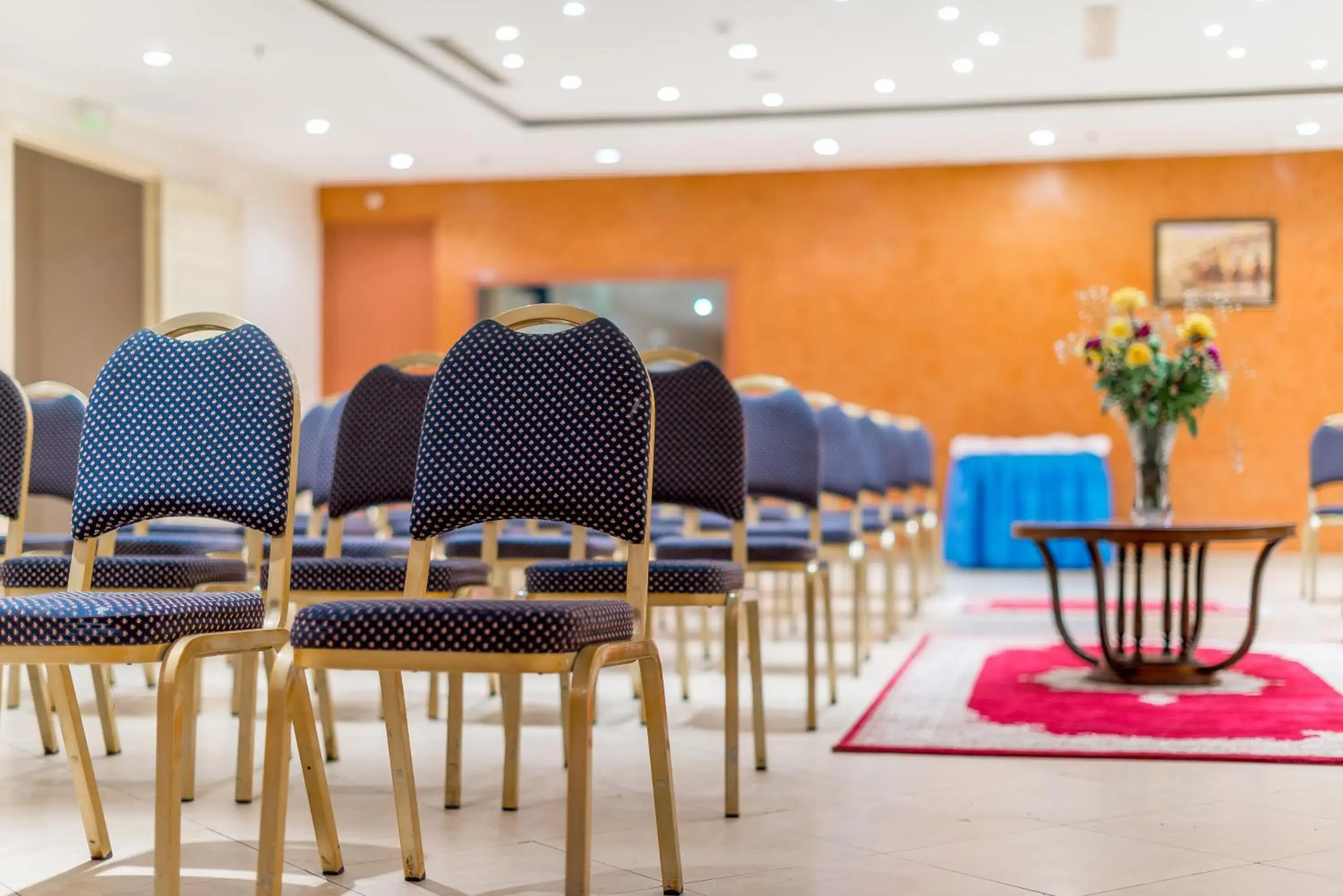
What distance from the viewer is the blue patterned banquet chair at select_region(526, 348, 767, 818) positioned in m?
2.81

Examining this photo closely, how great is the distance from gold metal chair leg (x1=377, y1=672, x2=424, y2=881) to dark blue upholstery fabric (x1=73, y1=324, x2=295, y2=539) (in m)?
0.31

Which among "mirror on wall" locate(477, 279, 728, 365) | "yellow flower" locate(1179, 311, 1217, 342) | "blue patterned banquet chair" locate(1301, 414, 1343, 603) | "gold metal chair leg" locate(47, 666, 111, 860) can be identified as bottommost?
"gold metal chair leg" locate(47, 666, 111, 860)

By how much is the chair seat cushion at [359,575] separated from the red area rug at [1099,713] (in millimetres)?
947

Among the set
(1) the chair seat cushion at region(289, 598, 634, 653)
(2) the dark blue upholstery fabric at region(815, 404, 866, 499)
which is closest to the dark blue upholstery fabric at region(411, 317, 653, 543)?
(1) the chair seat cushion at region(289, 598, 634, 653)

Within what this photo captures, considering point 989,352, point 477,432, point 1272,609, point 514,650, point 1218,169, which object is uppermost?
point 1218,169

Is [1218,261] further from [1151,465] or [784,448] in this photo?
[784,448]

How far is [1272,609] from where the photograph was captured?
6.63 meters

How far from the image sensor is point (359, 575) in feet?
9.95

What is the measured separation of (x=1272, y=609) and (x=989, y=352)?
4645 mm

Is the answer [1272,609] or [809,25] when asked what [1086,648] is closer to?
[1272,609]

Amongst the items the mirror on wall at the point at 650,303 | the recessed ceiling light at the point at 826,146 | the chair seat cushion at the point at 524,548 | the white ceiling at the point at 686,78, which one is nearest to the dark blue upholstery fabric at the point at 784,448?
the chair seat cushion at the point at 524,548

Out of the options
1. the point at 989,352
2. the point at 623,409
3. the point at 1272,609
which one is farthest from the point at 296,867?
the point at 989,352

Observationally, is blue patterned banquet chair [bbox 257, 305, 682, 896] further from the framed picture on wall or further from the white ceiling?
the framed picture on wall

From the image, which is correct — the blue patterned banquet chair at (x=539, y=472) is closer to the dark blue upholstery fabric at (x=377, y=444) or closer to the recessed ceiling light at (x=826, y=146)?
the dark blue upholstery fabric at (x=377, y=444)
